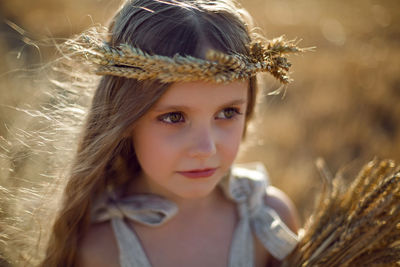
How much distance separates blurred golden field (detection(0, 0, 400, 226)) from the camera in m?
3.12

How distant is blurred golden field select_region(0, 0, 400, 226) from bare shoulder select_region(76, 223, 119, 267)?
1.46 ft

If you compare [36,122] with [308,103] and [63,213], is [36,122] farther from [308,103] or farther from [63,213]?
[308,103]

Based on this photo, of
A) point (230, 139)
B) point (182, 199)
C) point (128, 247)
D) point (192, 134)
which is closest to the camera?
point (192, 134)

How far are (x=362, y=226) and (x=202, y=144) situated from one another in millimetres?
794

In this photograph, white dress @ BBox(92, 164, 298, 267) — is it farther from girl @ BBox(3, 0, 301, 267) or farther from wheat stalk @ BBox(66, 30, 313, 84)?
wheat stalk @ BBox(66, 30, 313, 84)

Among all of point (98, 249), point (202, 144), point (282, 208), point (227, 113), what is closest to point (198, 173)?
point (202, 144)

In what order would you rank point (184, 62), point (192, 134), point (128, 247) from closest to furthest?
point (184, 62) → point (192, 134) → point (128, 247)

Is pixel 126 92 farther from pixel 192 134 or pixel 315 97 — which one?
pixel 315 97

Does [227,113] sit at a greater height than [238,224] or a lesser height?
greater

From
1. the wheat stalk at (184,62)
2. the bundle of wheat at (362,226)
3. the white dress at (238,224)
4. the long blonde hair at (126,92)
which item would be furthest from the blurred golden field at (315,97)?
the bundle of wheat at (362,226)

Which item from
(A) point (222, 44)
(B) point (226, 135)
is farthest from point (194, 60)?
(B) point (226, 135)

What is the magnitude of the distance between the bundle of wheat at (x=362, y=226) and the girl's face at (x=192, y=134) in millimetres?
563

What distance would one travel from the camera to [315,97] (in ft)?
15.5

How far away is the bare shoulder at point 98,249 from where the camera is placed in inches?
65.3
